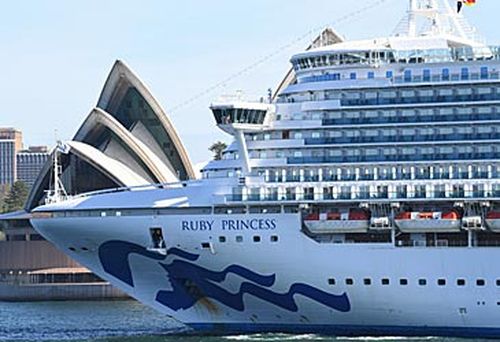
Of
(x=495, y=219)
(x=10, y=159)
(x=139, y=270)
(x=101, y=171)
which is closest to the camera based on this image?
(x=495, y=219)

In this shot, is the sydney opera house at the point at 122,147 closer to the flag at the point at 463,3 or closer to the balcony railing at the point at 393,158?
the flag at the point at 463,3

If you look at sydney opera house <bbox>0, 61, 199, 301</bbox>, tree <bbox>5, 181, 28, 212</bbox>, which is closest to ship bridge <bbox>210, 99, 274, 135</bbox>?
sydney opera house <bbox>0, 61, 199, 301</bbox>

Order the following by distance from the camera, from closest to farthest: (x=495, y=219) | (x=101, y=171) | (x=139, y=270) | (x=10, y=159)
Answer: (x=495, y=219) < (x=139, y=270) < (x=101, y=171) < (x=10, y=159)

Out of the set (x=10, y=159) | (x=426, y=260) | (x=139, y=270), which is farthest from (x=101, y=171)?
(x=10, y=159)

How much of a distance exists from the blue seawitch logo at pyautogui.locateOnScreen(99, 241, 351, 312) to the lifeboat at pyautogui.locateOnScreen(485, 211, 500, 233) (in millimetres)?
3319

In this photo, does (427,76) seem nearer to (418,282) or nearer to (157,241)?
(418,282)

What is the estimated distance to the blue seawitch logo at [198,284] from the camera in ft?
101

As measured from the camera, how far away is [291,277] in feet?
101

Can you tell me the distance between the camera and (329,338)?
31.0 meters

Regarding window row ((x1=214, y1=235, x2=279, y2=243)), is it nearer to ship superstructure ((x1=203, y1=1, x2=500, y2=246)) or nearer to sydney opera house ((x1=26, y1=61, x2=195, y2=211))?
ship superstructure ((x1=203, y1=1, x2=500, y2=246))

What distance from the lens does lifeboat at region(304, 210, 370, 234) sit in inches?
1208

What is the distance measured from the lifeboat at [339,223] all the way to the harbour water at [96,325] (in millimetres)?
2287

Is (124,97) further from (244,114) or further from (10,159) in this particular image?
(10,159)

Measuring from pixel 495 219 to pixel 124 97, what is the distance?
28828 mm
